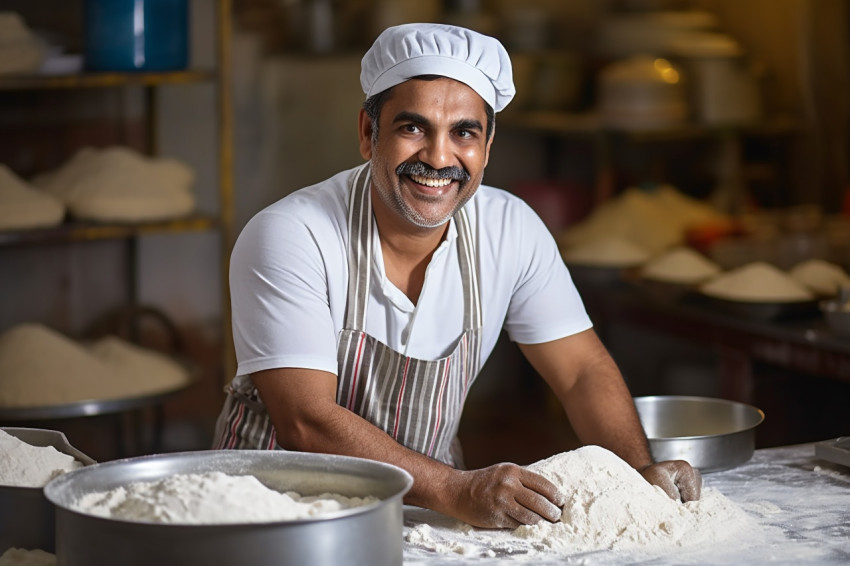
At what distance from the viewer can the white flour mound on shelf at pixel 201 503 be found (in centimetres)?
125

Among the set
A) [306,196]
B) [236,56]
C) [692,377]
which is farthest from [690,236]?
[306,196]

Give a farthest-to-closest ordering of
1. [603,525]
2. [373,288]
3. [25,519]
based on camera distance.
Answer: [373,288] → [603,525] → [25,519]

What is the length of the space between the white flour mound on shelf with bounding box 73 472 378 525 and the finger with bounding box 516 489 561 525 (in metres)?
0.31

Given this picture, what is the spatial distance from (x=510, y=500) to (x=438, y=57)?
2.43 ft

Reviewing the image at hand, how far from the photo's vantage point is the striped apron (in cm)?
196

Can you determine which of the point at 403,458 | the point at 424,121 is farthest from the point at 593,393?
the point at 424,121

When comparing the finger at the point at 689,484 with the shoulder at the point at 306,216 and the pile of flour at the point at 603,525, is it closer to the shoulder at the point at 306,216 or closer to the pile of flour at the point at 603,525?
the pile of flour at the point at 603,525

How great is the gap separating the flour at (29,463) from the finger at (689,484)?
861 mm

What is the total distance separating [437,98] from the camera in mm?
1879

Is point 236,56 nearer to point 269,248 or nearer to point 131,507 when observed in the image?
point 269,248

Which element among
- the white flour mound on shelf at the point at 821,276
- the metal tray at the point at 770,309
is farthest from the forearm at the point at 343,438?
the white flour mound on shelf at the point at 821,276

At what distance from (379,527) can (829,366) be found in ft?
6.31

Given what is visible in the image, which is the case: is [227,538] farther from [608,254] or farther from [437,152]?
[608,254]

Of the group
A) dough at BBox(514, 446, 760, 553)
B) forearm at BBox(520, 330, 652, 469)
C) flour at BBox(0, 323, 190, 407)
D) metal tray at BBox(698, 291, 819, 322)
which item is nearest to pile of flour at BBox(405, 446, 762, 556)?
dough at BBox(514, 446, 760, 553)
